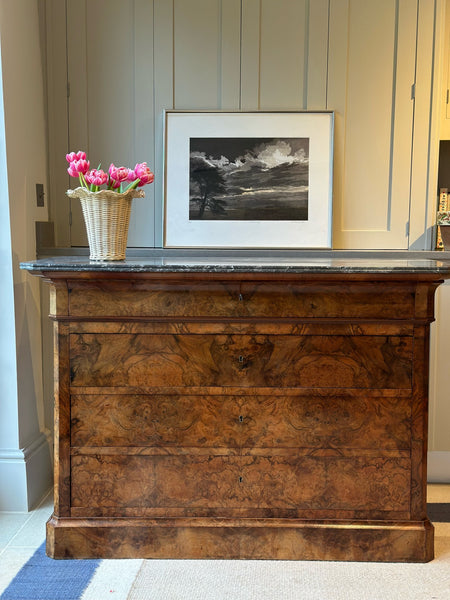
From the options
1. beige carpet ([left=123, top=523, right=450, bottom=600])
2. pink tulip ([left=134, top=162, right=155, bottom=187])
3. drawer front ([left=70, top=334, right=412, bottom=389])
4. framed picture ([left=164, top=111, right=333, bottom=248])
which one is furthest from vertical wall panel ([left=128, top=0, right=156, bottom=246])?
beige carpet ([left=123, top=523, right=450, bottom=600])

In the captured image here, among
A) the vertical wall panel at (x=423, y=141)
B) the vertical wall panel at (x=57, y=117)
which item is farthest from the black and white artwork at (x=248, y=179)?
the vertical wall panel at (x=57, y=117)

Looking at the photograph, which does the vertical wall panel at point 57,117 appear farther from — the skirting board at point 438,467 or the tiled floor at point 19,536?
the skirting board at point 438,467

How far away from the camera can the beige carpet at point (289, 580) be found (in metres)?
2.15

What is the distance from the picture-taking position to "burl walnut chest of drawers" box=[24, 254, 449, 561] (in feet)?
7.70

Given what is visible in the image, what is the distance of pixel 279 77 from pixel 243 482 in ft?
6.57

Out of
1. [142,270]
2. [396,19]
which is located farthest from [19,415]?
[396,19]

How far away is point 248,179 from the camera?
3201 millimetres

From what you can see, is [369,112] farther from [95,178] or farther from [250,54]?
[95,178]

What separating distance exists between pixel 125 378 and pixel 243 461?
0.55 meters

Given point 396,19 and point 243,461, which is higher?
point 396,19

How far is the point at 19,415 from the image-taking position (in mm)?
2877

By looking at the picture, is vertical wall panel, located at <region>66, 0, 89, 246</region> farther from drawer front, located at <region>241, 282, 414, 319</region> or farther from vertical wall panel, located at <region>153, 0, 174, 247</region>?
drawer front, located at <region>241, 282, 414, 319</region>

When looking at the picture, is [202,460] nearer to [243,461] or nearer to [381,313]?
[243,461]

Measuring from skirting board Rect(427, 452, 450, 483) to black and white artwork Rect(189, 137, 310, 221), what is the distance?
1397 mm
